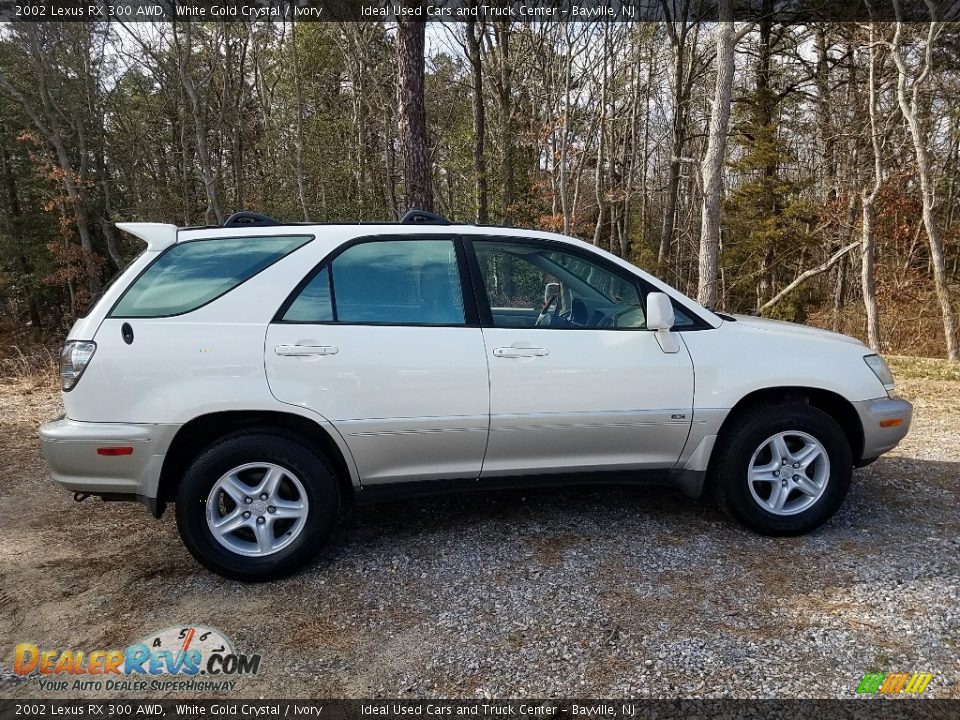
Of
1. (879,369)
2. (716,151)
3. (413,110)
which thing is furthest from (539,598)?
(716,151)

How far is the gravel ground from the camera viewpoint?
2.42 meters

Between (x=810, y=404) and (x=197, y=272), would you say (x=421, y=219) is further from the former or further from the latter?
(x=810, y=404)

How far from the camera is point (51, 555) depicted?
3.54 metres

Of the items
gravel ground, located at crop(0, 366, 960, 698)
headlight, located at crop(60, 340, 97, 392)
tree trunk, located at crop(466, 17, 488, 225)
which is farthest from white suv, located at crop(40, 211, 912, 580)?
tree trunk, located at crop(466, 17, 488, 225)

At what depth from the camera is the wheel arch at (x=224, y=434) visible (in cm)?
307

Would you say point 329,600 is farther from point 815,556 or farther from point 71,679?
point 815,556

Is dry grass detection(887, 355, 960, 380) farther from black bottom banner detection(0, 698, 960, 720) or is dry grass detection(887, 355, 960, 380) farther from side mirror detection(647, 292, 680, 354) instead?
black bottom banner detection(0, 698, 960, 720)

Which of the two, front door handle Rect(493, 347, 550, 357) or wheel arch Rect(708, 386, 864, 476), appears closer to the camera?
front door handle Rect(493, 347, 550, 357)

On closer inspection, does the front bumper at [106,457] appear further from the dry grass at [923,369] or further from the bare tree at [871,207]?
the bare tree at [871,207]

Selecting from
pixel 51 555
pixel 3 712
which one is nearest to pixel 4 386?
pixel 51 555

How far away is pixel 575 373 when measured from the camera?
130 inches

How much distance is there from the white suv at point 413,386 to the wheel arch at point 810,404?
13mm

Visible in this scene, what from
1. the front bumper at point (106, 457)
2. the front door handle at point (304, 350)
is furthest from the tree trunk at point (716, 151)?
the front bumper at point (106, 457)

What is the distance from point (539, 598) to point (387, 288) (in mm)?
1753
